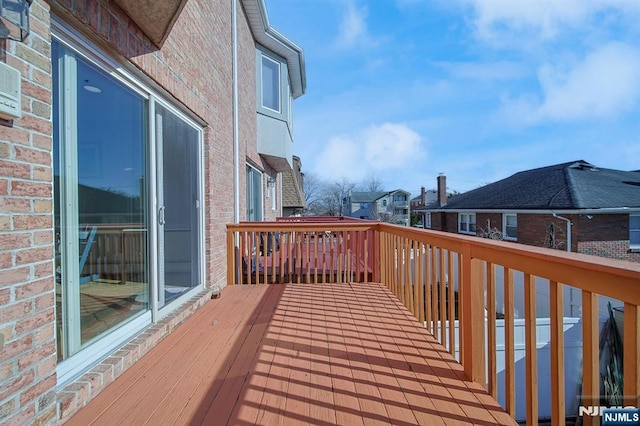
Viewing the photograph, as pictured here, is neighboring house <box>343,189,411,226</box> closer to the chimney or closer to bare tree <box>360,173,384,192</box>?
bare tree <box>360,173,384,192</box>

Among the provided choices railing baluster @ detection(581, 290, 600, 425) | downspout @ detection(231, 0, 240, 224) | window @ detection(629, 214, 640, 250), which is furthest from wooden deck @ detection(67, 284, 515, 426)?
window @ detection(629, 214, 640, 250)

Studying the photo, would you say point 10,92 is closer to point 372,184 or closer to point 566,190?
point 566,190

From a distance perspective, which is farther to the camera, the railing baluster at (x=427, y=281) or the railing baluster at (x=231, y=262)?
the railing baluster at (x=231, y=262)

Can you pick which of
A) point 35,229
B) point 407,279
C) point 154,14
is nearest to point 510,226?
point 407,279

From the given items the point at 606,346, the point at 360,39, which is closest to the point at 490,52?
the point at 360,39

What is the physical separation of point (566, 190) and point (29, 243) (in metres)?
16.5

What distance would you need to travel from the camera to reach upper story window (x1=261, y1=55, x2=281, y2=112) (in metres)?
7.71

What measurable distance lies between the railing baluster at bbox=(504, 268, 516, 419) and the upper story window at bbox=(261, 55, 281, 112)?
6859 millimetres

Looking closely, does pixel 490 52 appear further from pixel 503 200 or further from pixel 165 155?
pixel 165 155

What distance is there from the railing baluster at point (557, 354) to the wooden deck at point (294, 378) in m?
0.33

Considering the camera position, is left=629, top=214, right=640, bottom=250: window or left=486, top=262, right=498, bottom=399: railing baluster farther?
left=629, top=214, right=640, bottom=250: window

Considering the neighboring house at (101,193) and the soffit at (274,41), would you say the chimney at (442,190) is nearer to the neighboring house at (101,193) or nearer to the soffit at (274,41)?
the soffit at (274,41)

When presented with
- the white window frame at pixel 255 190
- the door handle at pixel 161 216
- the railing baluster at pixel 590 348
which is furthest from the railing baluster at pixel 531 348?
the white window frame at pixel 255 190

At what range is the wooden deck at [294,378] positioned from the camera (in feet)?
5.74
